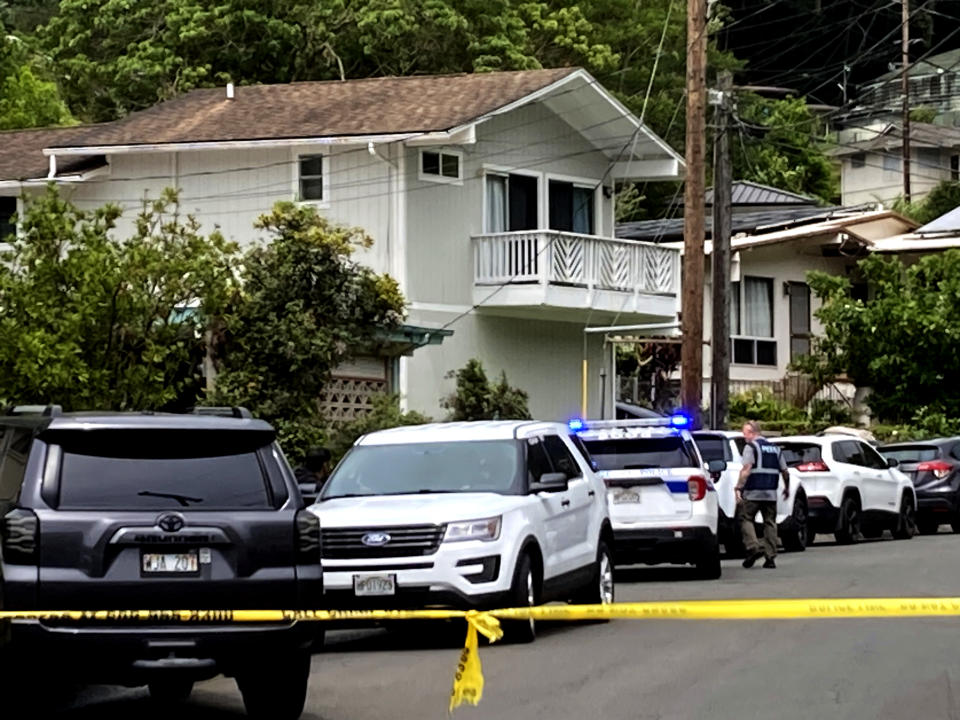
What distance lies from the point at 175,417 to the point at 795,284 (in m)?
40.7

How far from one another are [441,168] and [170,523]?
24523 mm

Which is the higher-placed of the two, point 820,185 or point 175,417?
point 820,185

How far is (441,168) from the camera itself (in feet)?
113

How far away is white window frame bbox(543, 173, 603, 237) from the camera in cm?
3725

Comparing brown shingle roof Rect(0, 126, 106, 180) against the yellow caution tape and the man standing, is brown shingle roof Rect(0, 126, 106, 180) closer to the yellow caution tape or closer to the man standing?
the man standing

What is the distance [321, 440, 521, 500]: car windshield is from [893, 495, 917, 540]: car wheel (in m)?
15.5

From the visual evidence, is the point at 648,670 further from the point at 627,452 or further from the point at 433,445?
the point at 627,452

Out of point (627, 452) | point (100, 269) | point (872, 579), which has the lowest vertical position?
point (872, 579)

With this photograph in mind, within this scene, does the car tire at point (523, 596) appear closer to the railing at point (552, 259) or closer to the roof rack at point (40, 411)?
the roof rack at point (40, 411)

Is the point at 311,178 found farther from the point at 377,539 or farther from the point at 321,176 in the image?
the point at 377,539

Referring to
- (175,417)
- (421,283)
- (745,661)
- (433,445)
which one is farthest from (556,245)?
(175,417)

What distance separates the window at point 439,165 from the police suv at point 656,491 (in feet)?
43.5

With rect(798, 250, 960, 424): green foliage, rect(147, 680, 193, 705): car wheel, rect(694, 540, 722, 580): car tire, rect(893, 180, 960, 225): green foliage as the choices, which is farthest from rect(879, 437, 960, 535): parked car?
rect(893, 180, 960, 225): green foliage

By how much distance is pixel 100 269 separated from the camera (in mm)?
20297
